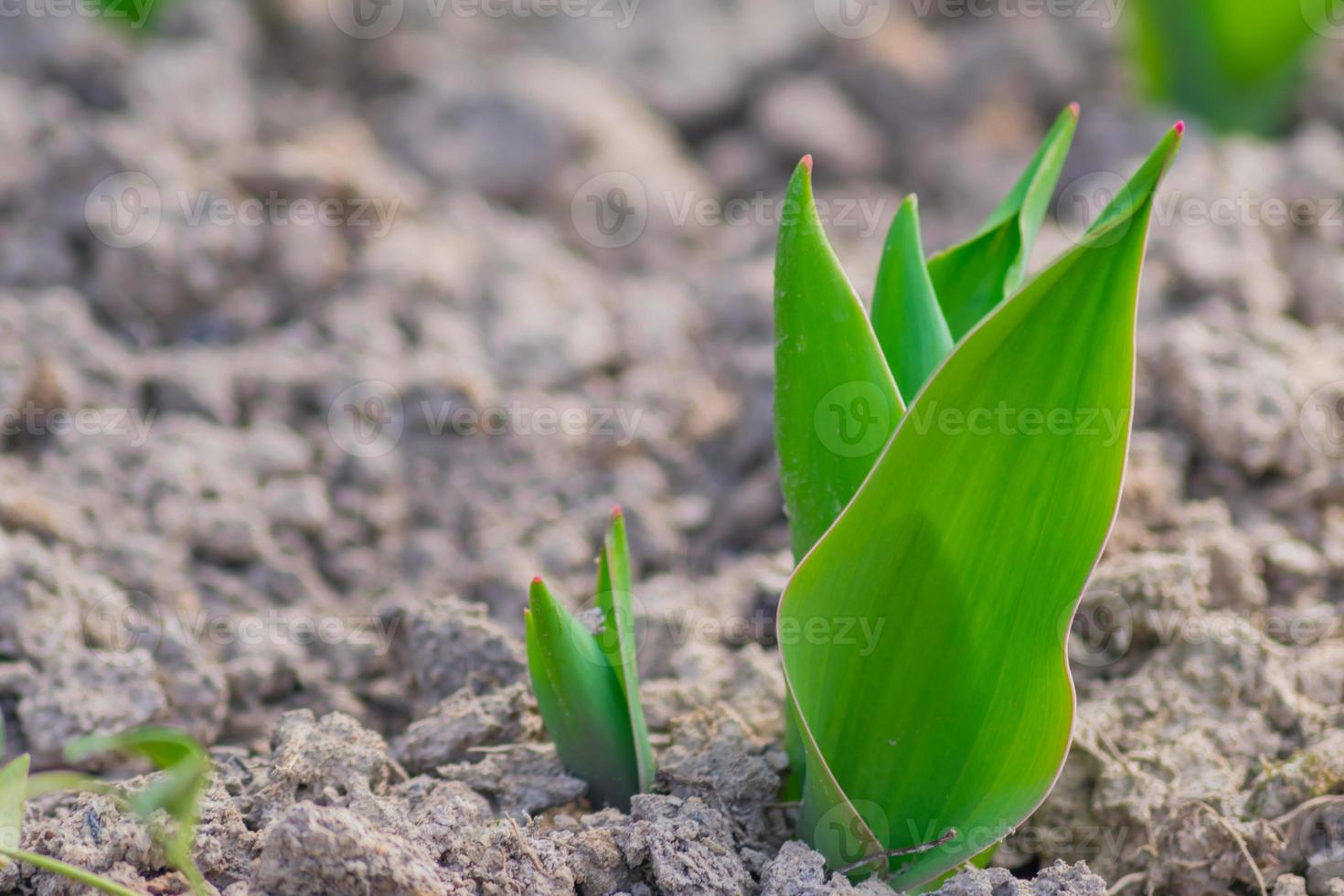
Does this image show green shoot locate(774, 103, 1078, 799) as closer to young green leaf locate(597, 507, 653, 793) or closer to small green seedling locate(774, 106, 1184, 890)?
small green seedling locate(774, 106, 1184, 890)

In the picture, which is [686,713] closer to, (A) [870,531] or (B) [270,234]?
(A) [870,531]

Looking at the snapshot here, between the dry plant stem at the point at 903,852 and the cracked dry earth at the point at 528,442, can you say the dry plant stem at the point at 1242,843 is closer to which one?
the cracked dry earth at the point at 528,442

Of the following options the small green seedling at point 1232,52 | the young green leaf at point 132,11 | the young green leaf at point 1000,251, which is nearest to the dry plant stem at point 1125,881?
the young green leaf at point 1000,251

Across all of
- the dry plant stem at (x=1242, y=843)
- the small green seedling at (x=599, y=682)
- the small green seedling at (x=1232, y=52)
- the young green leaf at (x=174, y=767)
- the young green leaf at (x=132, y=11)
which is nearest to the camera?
the young green leaf at (x=174, y=767)

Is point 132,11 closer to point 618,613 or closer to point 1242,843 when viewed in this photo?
Answer: point 618,613

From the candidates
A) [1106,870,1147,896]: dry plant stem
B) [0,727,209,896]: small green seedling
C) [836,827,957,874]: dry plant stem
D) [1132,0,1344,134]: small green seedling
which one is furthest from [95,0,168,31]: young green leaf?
[1106,870,1147,896]: dry plant stem

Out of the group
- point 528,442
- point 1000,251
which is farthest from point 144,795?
point 528,442
